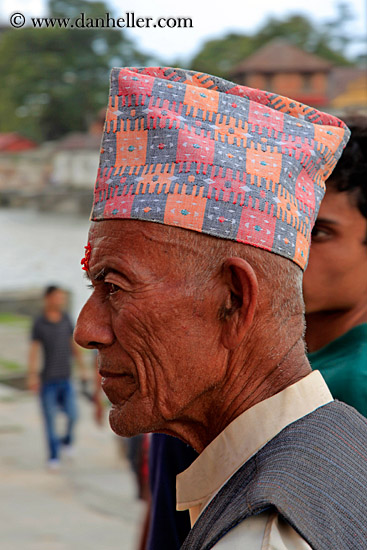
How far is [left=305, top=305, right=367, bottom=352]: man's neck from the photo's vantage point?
2.21 meters

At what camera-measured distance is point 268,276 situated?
4.56 feet

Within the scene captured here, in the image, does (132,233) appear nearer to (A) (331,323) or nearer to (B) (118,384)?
(B) (118,384)

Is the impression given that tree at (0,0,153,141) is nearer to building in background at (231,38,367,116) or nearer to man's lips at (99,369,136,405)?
building in background at (231,38,367,116)

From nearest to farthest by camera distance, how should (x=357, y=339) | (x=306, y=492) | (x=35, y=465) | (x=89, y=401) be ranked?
1. (x=306, y=492)
2. (x=357, y=339)
3. (x=35, y=465)
4. (x=89, y=401)

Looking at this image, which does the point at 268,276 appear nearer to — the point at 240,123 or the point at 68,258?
the point at 240,123

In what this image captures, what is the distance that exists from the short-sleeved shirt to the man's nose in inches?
230

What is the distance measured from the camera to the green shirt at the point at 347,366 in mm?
1858

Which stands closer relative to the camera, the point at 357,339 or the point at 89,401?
the point at 357,339

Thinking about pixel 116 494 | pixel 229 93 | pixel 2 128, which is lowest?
pixel 116 494

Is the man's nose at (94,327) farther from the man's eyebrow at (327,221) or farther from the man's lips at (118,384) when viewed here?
the man's eyebrow at (327,221)

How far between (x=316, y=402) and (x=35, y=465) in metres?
7.07

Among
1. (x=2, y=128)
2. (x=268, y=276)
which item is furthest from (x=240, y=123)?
(x=2, y=128)

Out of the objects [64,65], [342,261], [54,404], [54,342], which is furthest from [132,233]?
[64,65]

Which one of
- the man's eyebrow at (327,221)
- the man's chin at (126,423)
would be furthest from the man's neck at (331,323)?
the man's chin at (126,423)
